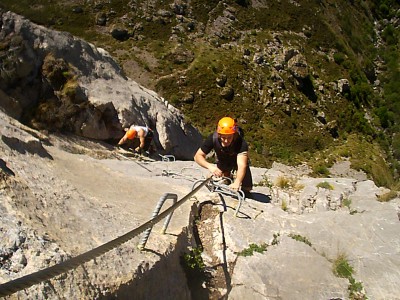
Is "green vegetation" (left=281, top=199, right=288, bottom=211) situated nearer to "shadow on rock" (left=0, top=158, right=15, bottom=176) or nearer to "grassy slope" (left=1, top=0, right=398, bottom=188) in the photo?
"shadow on rock" (left=0, top=158, right=15, bottom=176)

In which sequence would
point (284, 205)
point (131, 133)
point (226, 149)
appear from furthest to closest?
1. point (131, 133)
2. point (284, 205)
3. point (226, 149)

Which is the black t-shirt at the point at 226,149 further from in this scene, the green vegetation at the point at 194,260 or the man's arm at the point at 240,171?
the green vegetation at the point at 194,260

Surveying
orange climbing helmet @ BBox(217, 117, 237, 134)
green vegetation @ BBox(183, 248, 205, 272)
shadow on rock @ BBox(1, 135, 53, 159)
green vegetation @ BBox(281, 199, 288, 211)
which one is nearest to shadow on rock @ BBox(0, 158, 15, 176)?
shadow on rock @ BBox(1, 135, 53, 159)

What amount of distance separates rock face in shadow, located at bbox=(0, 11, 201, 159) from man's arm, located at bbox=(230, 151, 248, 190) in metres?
6.16

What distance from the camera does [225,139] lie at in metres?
7.17

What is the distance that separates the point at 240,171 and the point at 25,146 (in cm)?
341

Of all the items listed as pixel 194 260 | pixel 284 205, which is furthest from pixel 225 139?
pixel 194 260

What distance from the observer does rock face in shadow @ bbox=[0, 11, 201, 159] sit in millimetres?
11031

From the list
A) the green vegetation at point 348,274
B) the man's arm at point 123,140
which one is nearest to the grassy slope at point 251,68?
the man's arm at point 123,140

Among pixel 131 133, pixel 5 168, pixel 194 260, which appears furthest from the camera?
pixel 131 133

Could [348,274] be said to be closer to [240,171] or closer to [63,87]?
[240,171]

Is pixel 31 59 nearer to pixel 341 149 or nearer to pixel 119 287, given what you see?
pixel 119 287

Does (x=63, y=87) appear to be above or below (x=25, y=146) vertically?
above

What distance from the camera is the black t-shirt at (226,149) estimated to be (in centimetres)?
738
